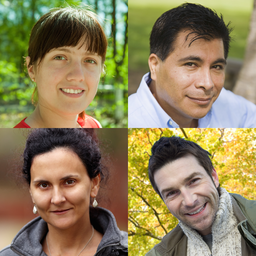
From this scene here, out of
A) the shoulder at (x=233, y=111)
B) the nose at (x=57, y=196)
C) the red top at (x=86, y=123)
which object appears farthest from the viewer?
the shoulder at (x=233, y=111)

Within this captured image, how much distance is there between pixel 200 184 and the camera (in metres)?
2.37

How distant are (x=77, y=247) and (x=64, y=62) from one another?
140cm

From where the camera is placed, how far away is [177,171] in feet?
7.79

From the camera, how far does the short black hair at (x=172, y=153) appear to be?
2434mm

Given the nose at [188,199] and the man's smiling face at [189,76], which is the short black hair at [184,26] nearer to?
the man's smiling face at [189,76]

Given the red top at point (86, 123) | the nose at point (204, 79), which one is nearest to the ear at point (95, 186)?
the red top at point (86, 123)

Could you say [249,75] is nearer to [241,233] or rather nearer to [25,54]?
[241,233]

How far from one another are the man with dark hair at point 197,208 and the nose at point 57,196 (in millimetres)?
723

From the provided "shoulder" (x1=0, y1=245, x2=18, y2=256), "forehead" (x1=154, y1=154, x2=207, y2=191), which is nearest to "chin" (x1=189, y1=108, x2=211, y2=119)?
"forehead" (x1=154, y1=154, x2=207, y2=191)

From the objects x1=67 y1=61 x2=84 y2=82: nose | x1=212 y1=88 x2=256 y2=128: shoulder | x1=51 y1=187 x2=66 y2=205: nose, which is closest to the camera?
x1=51 y1=187 x2=66 y2=205: nose

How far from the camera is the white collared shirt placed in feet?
8.13

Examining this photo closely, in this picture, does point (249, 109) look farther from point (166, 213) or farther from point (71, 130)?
point (71, 130)

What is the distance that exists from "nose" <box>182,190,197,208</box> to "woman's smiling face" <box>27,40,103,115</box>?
3.39ft

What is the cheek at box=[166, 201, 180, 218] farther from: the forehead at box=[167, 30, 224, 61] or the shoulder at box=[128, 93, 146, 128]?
the forehead at box=[167, 30, 224, 61]
